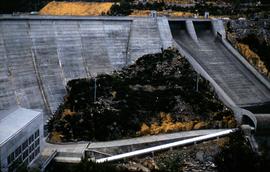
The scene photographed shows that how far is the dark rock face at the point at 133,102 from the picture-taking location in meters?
29.8

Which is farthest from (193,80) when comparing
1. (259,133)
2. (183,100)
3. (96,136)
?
(96,136)

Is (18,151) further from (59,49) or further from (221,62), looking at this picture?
(221,62)

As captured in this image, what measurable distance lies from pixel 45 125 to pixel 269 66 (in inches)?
772

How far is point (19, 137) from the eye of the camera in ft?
78.1

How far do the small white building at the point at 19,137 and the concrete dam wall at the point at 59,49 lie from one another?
4.38 metres

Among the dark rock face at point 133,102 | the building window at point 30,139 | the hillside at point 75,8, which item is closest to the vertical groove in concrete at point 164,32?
the dark rock face at point 133,102

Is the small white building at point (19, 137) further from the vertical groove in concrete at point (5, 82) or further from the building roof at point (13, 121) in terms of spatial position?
the vertical groove in concrete at point (5, 82)

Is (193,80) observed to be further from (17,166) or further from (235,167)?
(17,166)

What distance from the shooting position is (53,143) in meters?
28.8

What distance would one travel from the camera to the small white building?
73.9ft

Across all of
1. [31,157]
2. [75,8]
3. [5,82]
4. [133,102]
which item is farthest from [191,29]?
[31,157]

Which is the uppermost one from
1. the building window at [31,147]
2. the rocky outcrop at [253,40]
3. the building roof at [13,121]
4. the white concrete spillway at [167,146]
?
the rocky outcrop at [253,40]

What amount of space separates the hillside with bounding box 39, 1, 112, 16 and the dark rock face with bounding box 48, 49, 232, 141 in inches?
775

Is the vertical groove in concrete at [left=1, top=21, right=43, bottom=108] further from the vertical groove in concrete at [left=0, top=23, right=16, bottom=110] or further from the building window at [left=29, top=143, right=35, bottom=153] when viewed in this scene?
the building window at [left=29, top=143, right=35, bottom=153]
